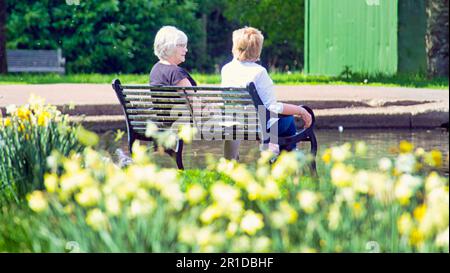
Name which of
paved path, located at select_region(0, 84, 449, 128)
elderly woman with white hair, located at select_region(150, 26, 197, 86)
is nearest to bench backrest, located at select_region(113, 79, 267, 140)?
elderly woman with white hair, located at select_region(150, 26, 197, 86)

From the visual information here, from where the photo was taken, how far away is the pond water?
32.2ft

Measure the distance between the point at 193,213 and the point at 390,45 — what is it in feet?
54.3

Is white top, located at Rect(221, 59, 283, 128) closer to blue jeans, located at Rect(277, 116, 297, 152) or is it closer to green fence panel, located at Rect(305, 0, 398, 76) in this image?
blue jeans, located at Rect(277, 116, 297, 152)

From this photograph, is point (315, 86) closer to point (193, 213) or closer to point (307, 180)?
point (307, 180)

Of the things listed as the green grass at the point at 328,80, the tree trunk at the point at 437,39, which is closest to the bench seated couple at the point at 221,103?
the green grass at the point at 328,80

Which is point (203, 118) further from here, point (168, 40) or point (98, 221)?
point (98, 221)

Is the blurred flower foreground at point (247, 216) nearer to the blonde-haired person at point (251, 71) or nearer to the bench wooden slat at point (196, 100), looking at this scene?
the bench wooden slat at point (196, 100)

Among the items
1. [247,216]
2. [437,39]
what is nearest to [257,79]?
[247,216]

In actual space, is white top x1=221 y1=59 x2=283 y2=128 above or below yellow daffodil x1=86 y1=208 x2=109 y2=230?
above

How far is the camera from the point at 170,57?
7.78m

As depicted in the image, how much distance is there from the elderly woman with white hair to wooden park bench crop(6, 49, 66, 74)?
1613cm

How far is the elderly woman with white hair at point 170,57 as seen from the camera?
7.68m

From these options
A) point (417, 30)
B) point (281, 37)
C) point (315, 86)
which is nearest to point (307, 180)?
point (315, 86)

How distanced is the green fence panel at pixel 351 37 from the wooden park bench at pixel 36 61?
508 cm
